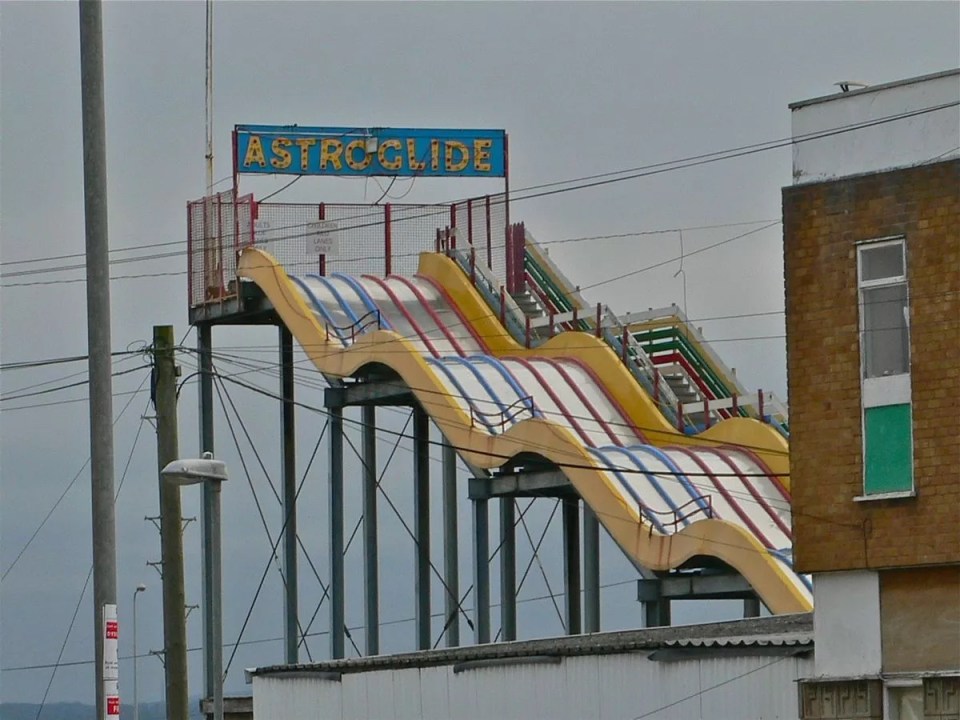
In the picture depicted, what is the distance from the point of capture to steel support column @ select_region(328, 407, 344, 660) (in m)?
48.3

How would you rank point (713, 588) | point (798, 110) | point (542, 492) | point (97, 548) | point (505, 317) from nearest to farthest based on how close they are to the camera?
1. point (97, 548)
2. point (798, 110)
3. point (713, 588)
4. point (542, 492)
5. point (505, 317)

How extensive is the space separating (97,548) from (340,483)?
100 feet

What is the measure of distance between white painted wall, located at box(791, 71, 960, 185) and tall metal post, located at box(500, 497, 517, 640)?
23924 millimetres

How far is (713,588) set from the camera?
40.1 m

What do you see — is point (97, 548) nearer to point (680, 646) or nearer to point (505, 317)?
point (680, 646)

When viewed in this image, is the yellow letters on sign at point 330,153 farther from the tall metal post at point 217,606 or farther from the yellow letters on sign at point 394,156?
the tall metal post at point 217,606

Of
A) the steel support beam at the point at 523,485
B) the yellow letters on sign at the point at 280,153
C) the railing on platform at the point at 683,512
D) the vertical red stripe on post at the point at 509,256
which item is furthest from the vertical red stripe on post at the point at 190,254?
the railing on platform at the point at 683,512

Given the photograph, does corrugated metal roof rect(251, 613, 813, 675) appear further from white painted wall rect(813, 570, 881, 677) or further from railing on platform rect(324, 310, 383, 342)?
railing on platform rect(324, 310, 383, 342)

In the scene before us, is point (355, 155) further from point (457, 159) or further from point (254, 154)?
point (254, 154)

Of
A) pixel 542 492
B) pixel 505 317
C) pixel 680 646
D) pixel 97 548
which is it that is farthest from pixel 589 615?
pixel 97 548

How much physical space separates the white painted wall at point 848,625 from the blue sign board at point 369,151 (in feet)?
88.2

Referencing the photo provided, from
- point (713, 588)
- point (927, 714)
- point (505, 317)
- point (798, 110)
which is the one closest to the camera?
point (927, 714)

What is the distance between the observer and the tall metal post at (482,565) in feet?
152

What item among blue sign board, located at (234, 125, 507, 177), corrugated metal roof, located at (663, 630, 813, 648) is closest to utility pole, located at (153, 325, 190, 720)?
corrugated metal roof, located at (663, 630, 813, 648)
